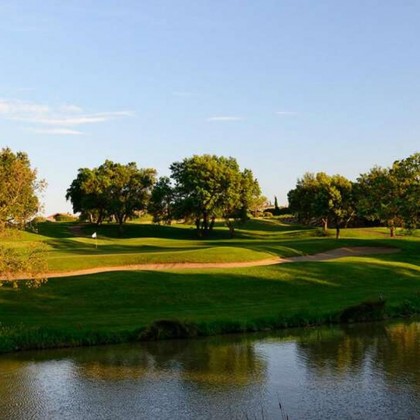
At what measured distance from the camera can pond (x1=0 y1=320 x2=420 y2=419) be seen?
16.9 metres

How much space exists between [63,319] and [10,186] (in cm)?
808

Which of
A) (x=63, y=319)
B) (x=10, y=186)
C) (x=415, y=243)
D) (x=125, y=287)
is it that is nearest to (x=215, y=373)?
(x=63, y=319)

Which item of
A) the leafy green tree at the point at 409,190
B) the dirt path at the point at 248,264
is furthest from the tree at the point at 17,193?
the leafy green tree at the point at 409,190

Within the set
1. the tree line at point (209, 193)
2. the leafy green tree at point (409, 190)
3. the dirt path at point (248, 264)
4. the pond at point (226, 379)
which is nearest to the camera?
Answer: the pond at point (226, 379)

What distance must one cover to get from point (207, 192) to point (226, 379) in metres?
73.5

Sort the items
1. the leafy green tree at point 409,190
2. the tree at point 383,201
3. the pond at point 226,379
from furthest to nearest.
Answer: the tree at point 383,201 → the leafy green tree at point 409,190 → the pond at point 226,379

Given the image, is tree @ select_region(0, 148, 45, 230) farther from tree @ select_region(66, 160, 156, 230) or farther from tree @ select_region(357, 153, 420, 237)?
tree @ select_region(66, 160, 156, 230)

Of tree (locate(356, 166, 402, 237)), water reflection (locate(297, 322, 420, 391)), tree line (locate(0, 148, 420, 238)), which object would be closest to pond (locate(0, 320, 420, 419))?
water reflection (locate(297, 322, 420, 391))

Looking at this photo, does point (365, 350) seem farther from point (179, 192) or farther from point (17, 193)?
point (179, 192)

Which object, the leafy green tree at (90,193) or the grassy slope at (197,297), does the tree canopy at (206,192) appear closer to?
the leafy green tree at (90,193)

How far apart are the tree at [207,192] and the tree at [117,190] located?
4934 millimetres

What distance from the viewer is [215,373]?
21469 millimetres

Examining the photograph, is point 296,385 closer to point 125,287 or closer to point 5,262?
point 5,262

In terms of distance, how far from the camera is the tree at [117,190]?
4055 inches
